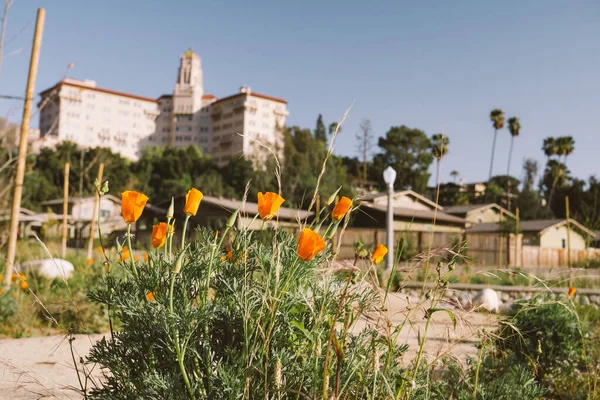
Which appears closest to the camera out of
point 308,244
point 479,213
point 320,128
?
point 308,244

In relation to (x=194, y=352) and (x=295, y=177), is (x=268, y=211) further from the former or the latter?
(x=295, y=177)

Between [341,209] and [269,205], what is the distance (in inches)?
10.2

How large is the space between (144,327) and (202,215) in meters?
30.0

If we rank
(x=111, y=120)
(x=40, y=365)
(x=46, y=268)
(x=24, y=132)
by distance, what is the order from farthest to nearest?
(x=111, y=120) < (x=46, y=268) < (x=24, y=132) < (x=40, y=365)

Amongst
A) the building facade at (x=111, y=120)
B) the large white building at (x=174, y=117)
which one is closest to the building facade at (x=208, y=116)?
the large white building at (x=174, y=117)

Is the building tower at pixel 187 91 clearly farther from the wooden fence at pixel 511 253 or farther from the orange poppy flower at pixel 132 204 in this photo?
the orange poppy flower at pixel 132 204

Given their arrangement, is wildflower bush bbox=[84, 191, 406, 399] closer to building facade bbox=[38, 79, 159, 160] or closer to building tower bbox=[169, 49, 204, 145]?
building facade bbox=[38, 79, 159, 160]

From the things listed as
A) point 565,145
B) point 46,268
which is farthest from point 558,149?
point 46,268

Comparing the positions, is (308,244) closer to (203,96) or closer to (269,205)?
(269,205)

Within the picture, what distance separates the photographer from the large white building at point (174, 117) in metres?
92.7

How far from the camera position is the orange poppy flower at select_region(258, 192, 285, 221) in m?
1.71

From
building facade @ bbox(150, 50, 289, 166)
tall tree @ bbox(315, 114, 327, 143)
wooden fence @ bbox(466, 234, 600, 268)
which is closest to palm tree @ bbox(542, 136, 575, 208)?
wooden fence @ bbox(466, 234, 600, 268)

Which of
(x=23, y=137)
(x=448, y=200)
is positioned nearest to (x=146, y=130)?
(x=448, y=200)

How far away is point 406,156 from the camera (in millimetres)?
69625
